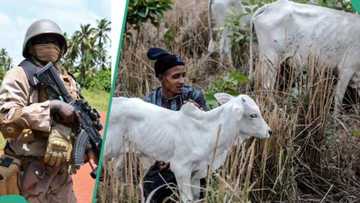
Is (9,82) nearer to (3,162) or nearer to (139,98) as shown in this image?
(3,162)

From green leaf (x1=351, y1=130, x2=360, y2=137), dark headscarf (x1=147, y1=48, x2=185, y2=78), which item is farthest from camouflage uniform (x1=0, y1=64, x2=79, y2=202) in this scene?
green leaf (x1=351, y1=130, x2=360, y2=137)

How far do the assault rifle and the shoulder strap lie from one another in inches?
0.4

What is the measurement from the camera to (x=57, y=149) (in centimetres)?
169

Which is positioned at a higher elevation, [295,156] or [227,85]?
[227,85]

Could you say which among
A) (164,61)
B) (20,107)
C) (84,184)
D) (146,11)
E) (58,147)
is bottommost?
(84,184)

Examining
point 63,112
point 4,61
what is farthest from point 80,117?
point 4,61

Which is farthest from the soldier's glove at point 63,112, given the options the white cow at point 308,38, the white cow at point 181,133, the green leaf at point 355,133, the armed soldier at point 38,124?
the green leaf at point 355,133

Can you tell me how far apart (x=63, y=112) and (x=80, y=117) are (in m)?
0.05

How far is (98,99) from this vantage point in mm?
1792

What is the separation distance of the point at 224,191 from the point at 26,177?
534mm

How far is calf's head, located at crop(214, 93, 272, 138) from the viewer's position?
Result: 1.70 m

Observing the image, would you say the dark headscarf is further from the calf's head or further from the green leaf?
the green leaf

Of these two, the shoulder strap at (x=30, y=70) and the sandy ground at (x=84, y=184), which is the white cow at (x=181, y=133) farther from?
the shoulder strap at (x=30, y=70)

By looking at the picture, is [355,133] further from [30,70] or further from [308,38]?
[30,70]
